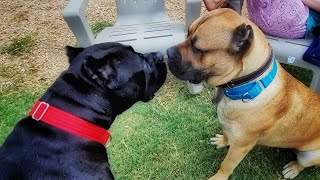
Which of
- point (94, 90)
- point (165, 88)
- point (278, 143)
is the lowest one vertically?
point (165, 88)

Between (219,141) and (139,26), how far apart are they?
1340mm

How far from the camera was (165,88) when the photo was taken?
3572 mm

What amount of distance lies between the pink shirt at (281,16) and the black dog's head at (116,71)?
120 cm

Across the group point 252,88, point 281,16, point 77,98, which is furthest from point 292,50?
point 77,98

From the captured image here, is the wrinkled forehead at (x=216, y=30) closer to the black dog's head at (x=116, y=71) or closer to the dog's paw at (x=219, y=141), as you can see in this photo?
the black dog's head at (x=116, y=71)

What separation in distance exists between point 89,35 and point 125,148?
102cm

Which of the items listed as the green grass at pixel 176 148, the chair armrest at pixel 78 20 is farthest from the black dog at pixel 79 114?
the green grass at pixel 176 148

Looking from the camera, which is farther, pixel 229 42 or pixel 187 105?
pixel 187 105

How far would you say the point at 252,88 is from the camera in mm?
2105

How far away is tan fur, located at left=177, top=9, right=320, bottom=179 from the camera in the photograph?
6.62 ft

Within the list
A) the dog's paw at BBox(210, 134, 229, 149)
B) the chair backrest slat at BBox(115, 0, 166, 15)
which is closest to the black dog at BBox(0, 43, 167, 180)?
the dog's paw at BBox(210, 134, 229, 149)

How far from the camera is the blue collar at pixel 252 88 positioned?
2098mm

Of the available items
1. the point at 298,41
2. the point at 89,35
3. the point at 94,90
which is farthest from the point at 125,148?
the point at 298,41

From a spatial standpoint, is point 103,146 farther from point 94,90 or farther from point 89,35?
point 89,35
